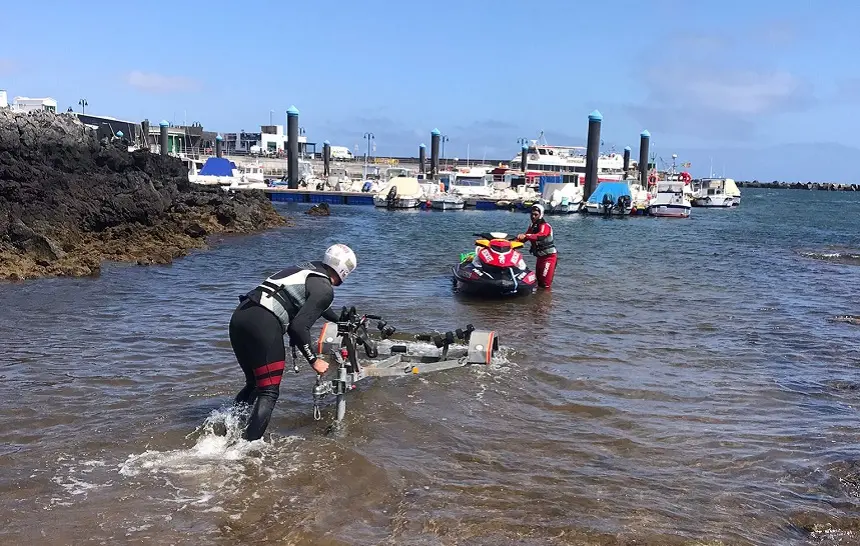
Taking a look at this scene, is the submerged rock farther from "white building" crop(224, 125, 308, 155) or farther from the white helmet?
"white building" crop(224, 125, 308, 155)

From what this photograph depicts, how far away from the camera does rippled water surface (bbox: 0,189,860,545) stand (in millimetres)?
4820

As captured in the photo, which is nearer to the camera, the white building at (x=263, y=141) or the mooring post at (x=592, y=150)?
the mooring post at (x=592, y=150)

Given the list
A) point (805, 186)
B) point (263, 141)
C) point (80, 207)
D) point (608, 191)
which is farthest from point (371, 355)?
point (805, 186)

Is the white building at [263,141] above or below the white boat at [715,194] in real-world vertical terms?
above

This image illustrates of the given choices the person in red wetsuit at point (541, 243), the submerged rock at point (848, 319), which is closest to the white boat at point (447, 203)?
the person in red wetsuit at point (541, 243)

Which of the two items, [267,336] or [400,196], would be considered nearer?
[267,336]

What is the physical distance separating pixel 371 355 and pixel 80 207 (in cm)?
1626

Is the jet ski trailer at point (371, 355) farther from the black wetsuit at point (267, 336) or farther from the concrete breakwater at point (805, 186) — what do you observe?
the concrete breakwater at point (805, 186)

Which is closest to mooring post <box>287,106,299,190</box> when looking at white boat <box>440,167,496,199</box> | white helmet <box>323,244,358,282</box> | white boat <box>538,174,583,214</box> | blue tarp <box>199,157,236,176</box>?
blue tarp <box>199,157,236,176</box>

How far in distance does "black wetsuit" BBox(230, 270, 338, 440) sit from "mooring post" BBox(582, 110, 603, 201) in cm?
5350

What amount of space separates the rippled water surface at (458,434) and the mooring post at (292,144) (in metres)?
51.4

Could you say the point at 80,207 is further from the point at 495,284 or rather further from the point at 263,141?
the point at 263,141

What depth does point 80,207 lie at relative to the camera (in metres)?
20.0

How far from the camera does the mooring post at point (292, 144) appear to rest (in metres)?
63.1
